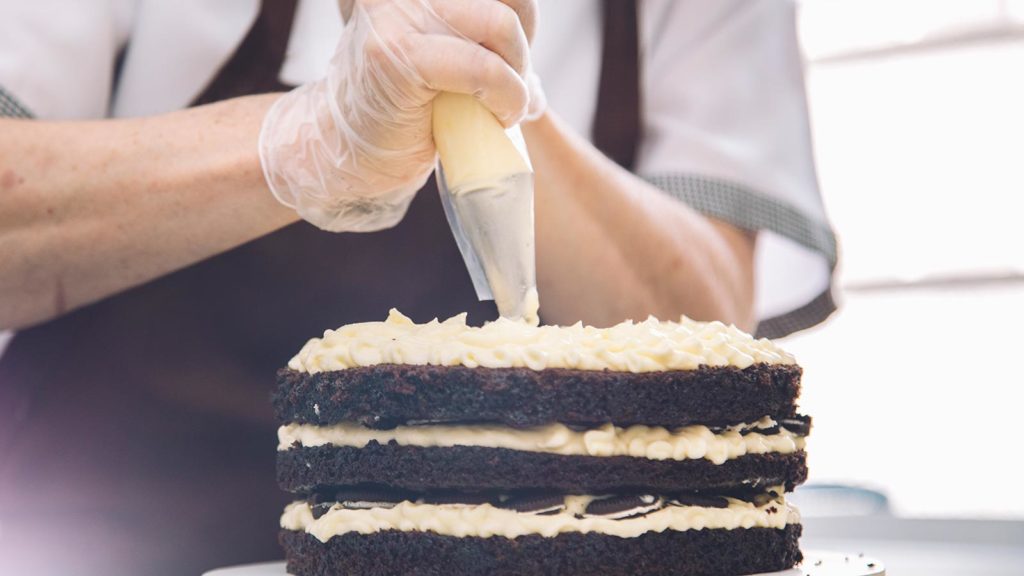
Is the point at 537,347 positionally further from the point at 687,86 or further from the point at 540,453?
the point at 687,86

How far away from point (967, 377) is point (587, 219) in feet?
7.67

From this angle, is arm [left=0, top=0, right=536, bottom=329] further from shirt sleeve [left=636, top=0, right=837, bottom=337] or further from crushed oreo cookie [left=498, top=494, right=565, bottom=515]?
shirt sleeve [left=636, top=0, right=837, bottom=337]

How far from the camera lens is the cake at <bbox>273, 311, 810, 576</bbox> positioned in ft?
2.76

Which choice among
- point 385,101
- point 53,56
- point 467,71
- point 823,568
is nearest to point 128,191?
point 53,56

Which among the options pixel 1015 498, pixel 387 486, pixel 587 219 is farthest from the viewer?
pixel 1015 498

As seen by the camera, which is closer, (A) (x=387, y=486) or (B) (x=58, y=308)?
(A) (x=387, y=486)

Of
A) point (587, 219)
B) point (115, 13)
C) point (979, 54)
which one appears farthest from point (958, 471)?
point (115, 13)

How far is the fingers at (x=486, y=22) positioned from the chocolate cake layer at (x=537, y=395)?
326mm

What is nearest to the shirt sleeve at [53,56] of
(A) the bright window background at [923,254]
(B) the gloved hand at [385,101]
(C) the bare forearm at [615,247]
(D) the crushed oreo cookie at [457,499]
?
(B) the gloved hand at [385,101]

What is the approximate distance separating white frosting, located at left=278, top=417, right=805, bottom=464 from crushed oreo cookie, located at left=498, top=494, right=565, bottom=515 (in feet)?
0.14

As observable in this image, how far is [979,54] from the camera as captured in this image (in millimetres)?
3379

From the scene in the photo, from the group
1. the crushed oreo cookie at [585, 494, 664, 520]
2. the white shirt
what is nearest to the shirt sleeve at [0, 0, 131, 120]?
the white shirt

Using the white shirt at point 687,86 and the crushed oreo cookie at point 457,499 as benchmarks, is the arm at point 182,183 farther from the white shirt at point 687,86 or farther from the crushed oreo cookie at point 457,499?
the crushed oreo cookie at point 457,499

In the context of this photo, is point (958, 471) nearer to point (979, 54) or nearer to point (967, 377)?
point (967, 377)
